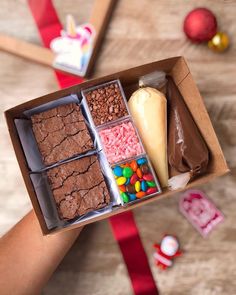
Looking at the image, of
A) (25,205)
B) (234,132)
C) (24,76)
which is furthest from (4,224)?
(234,132)

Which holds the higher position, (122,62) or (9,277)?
(122,62)

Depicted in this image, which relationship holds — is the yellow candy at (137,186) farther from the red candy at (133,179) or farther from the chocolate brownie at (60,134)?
the chocolate brownie at (60,134)

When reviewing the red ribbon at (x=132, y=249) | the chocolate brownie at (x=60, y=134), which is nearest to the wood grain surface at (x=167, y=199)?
the red ribbon at (x=132, y=249)

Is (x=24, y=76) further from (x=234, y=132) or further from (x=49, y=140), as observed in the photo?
(x=234, y=132)

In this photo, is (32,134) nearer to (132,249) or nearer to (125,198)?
(125,198)

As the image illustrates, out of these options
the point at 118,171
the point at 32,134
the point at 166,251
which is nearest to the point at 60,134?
the point at 32,134

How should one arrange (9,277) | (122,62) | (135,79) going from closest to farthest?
(9,277)
(135,79)
(122,62)
